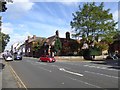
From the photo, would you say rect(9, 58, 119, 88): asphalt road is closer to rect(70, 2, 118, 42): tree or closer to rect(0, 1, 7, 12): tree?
rect(0, 1, 7, 12): tree

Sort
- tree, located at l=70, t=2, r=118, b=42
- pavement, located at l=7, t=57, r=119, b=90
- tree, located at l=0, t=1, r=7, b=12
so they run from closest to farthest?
pavement, located at l=7, t=57, r=119, b=90 → tree, located at l=0, t=1, r=7, b=12 → tree, located at l=70, t=2, r=118, b=42

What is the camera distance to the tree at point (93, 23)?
75938mm

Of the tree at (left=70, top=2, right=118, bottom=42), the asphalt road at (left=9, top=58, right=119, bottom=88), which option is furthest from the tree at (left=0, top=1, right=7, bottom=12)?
the tree at (left=70, top=2, right=118, bottom=42)

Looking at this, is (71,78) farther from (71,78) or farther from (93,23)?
(93,23)

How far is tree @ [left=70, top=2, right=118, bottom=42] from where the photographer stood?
75.9 m

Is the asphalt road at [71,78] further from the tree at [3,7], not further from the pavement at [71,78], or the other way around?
the tree at [3,7]

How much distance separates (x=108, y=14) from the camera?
7719 centimetres

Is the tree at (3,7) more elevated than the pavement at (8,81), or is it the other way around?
the tree at (3,7)

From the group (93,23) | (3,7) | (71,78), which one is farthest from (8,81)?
(93,23)

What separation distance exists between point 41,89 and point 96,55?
63914mm

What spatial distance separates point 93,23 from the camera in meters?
75.5

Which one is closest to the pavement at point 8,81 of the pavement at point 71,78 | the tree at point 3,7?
the pavement at point 71,78

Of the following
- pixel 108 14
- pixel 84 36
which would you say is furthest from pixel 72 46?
pixel 108 14

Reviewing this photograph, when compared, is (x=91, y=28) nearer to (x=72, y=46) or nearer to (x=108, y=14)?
(x=108, y=14)
